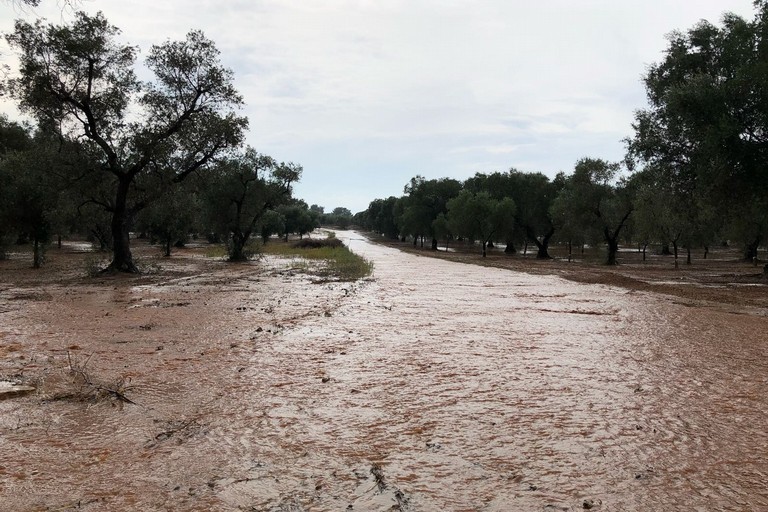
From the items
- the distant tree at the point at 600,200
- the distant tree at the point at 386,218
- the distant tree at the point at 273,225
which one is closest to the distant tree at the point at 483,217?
the distant tree at the point at 600,200

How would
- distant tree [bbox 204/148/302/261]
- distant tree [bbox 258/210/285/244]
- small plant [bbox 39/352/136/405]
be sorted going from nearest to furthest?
small plant [bbox 39/352/136/405]
distant tree [bbox 204/148/302/261]
distant tree [bbox 258/210/285/244]

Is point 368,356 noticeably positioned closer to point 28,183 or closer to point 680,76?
point 28,183

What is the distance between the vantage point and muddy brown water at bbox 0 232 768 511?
14.6ft

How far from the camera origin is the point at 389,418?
645cm

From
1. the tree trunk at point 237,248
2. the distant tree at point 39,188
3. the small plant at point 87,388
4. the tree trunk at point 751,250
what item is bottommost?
the small plant at point 87,388

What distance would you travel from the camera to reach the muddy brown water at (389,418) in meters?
4.44

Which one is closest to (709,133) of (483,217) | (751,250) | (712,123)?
(712,123)

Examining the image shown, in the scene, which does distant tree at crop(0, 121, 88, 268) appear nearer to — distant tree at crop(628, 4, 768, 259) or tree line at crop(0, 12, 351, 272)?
tree line at crop(0, 12, 351, 272)

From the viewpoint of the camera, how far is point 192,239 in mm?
102438

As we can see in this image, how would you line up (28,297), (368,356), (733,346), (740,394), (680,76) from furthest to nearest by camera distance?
(680,76) → (28,297) → (733,346) → (368,356) → (740,394)

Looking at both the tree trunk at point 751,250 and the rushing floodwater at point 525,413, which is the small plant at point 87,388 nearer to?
the rushing floodwater at point 525,413

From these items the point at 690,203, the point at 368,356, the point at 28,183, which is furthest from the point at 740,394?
the point at 28,183

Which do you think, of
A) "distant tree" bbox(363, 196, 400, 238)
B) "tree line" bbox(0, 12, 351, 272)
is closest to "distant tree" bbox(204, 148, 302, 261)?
"tree line" bbox(0, 12, 351, 272)

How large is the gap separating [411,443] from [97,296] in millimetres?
17236
